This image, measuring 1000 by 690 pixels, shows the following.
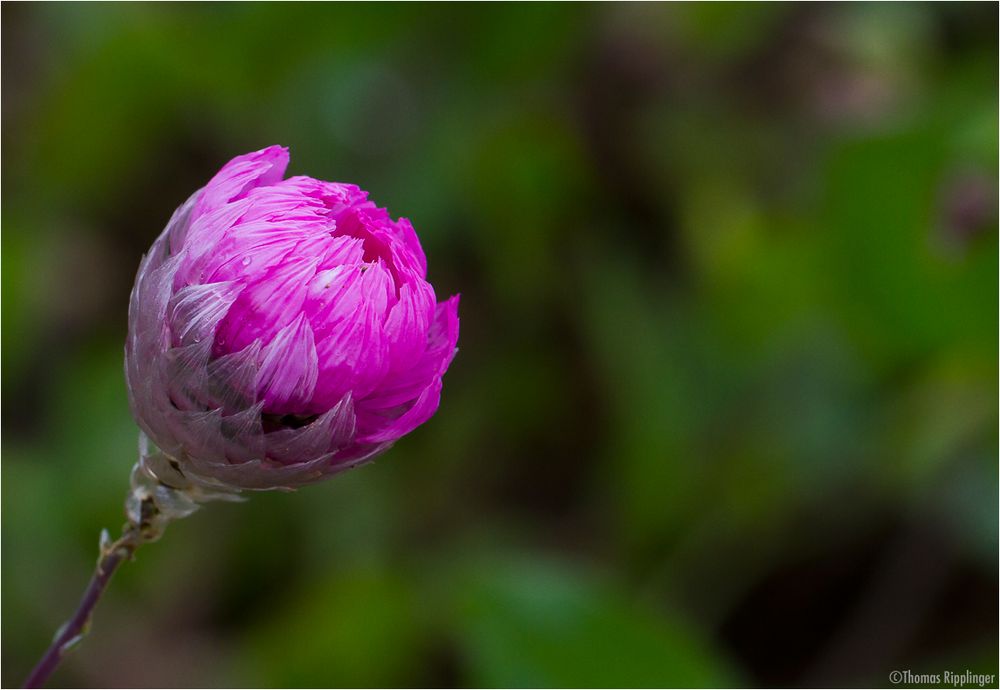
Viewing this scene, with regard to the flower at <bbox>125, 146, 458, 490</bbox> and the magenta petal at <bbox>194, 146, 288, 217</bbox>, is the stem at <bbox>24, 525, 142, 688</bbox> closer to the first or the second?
the flower at <bbox>125, 146, 458, 490</bbox>

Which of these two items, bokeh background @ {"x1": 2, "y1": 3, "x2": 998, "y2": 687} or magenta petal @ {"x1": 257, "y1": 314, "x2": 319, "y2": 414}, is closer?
magenta petal @ {"x1": 257, "y1": 314, "x2": 319, "y2": 414}

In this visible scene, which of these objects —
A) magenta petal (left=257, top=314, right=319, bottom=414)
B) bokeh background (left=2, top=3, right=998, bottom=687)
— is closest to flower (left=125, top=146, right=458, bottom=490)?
magenta petal (left=257, top=314, right=319, bottom=414)

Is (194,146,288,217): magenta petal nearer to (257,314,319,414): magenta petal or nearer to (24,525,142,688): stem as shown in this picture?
(257,314,319,414): magenta petal

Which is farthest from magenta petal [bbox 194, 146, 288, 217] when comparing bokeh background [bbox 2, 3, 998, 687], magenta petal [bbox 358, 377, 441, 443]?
bokeh background [bbox 2, 3, 998, 687]

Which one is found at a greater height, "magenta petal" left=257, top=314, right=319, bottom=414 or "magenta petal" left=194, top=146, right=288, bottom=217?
"magenta petal" left=194, top=146, right=288, bottom=217

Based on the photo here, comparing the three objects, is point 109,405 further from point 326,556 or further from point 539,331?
point 539,331

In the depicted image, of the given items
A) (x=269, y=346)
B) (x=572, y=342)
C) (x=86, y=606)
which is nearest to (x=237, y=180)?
(x=269, y=346)

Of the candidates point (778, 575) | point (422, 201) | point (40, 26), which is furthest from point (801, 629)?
point (40, 26)
